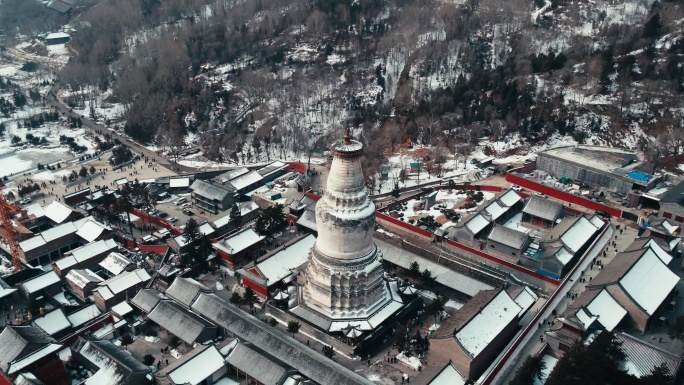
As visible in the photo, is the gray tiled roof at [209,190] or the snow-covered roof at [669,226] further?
the gray tiled roof at [209,190]

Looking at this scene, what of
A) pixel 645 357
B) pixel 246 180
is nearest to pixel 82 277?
pixel 246 180

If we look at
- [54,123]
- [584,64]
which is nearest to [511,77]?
[584,64]

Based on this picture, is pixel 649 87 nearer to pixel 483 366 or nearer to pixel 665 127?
pixel 665 127

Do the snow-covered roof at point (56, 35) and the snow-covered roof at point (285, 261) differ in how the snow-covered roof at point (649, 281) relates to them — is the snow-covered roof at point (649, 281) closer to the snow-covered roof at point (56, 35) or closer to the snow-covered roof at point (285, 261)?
the snow-covered roof at point (285, 261)

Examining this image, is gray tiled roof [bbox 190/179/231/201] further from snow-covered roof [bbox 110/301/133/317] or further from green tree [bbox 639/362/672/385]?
green tree [bbox 639/362/672/385]

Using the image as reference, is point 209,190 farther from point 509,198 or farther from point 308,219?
point 509,198

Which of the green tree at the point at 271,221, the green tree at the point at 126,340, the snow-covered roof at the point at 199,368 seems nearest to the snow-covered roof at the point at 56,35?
the green tree at the point at 271,221
